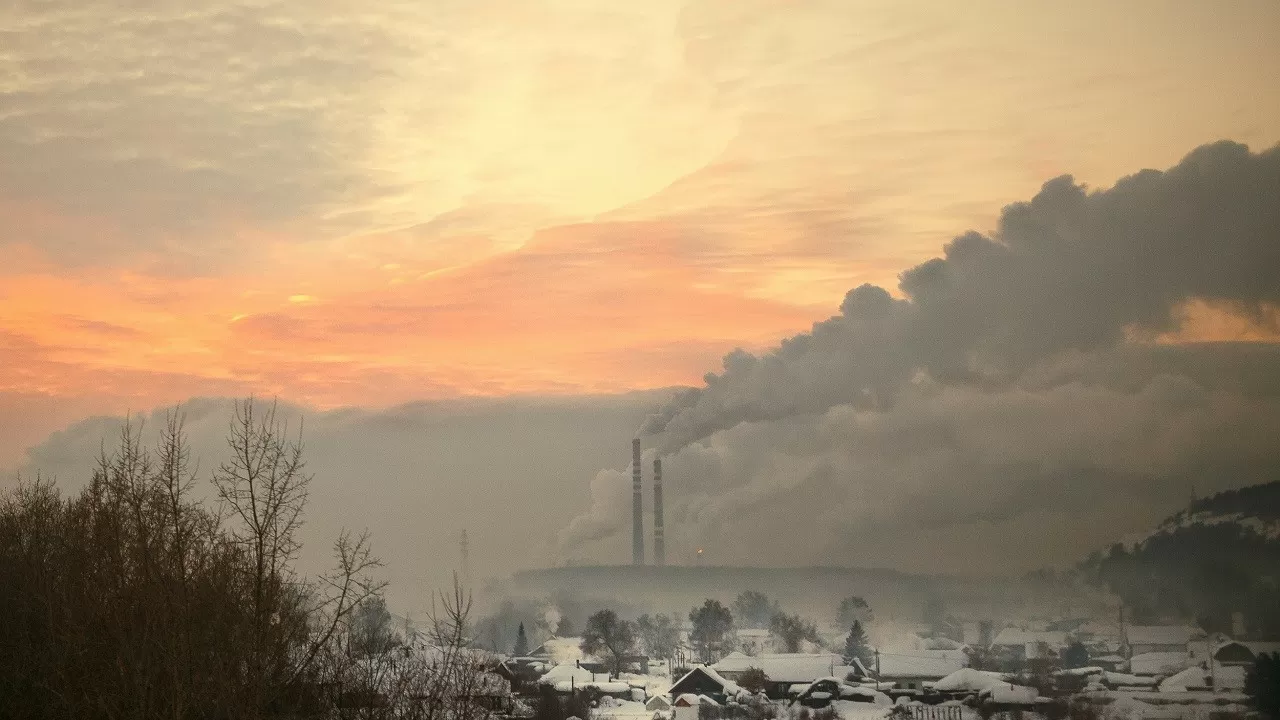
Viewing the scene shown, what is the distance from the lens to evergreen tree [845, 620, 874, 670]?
215ft

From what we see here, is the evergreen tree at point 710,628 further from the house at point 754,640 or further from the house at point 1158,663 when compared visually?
the house at point 1158,663

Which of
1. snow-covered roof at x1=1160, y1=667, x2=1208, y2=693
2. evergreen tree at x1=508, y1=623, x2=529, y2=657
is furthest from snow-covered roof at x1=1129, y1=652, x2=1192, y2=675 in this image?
evergreen tree at x1=508, y1=623, x2=529, y2=657

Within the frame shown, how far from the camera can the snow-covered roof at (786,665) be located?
2248 inches

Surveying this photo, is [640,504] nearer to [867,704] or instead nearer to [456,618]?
[867,704]

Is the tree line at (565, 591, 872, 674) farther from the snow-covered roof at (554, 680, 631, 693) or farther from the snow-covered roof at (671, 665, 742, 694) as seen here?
the snow-covered roof at (554, 680, 631, 693)

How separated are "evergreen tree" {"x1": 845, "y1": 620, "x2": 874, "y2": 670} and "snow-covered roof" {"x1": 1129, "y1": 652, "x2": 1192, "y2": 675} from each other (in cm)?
1227

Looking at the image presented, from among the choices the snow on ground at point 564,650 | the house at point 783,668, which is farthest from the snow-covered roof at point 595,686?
the snow on ground at point 564,650

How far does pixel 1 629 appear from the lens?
1862 centimetres

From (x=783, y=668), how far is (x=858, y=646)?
947 cm

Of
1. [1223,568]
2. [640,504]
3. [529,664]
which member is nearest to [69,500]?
[529,664]

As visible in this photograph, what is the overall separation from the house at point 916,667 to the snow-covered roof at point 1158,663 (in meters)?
7.58

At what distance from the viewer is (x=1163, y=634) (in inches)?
2470

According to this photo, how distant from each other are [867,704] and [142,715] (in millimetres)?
43752

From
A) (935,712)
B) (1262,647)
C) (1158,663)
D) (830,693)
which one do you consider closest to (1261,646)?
(1262,647)
